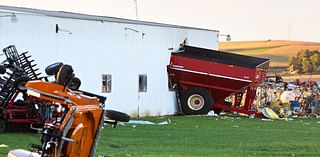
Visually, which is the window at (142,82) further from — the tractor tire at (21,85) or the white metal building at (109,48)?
the tractor tire at (21,85)

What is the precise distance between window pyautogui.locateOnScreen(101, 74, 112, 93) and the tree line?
4492cm

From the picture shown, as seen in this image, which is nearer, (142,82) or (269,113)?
(142,82)

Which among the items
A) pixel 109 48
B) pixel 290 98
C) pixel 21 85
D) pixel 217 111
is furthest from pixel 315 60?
pixel 21 85

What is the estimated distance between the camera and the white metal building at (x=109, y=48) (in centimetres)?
2294

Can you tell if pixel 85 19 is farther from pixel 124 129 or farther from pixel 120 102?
pixel 124 129

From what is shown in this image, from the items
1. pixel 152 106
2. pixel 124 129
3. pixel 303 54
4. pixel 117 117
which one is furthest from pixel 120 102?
pixel 303 54

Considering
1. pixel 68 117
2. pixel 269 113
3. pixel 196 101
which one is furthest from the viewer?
pixel 269 113

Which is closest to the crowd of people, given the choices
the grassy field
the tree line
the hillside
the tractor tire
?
the grassy field

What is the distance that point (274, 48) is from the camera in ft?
257

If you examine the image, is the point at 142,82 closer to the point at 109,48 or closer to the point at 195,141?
the point at 109,48

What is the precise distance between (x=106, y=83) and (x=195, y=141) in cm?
1026

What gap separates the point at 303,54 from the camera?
72.4 m

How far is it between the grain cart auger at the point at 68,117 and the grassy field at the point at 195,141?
652 centimetres

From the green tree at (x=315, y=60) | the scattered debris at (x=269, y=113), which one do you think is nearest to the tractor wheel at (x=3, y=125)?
the scattered debris at (x=269, y=113)
